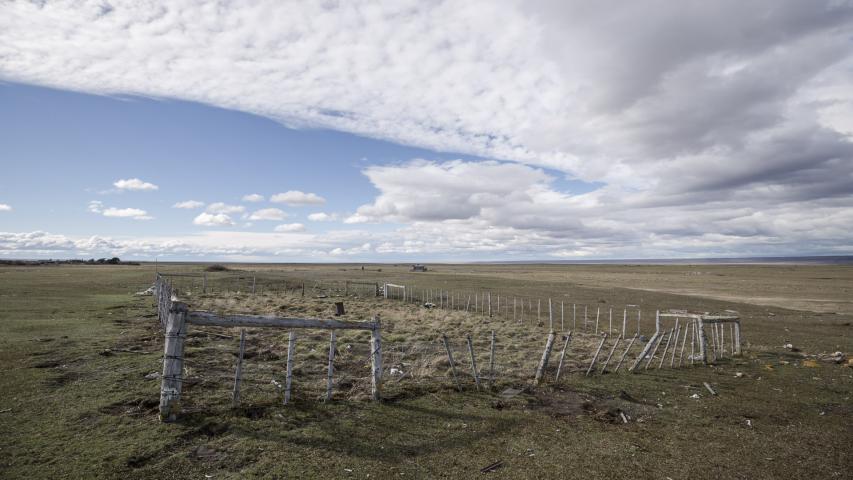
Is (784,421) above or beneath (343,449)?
beneath

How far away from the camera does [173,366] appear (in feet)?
26.4

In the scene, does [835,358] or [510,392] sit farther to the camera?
[835,358]

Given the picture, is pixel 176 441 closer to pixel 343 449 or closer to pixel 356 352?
pixel 343 449

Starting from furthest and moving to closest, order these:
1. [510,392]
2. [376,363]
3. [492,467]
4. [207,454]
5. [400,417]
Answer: [510,392], [376,363], [400,417], [492,467], [207,454]

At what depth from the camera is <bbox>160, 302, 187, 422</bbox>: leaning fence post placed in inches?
314

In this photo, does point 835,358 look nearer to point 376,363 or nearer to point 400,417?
point 400,417

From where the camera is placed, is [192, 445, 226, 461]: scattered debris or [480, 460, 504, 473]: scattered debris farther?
[480, 460, 504, 473]: scattered debris

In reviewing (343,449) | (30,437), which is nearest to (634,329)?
(343,449)

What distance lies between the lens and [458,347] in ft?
57.2

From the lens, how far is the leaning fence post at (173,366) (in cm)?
799

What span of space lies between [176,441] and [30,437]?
2391mm

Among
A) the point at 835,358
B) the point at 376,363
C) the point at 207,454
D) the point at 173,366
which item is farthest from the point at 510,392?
the point at 835,358

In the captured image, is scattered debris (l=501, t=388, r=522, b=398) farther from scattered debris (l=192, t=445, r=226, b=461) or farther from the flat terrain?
scattered debris (l=192, t=445, r=226, b=461)

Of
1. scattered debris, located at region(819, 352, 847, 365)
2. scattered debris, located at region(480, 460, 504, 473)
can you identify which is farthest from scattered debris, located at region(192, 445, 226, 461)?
scattered debris, located at region(819, 352, 847, 365)
